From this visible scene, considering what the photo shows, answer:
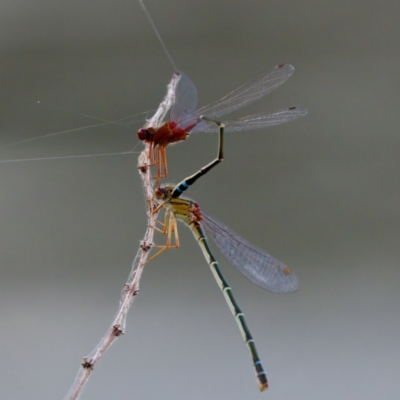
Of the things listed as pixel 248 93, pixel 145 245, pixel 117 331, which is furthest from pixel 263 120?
pixel 117 331

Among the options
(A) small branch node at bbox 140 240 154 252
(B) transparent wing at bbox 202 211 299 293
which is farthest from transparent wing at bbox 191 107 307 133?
(A) small branch node at bbox 140 240 154 252

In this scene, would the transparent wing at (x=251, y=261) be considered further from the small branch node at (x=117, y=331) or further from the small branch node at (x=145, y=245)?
the small branch node at (x=117, y=331)

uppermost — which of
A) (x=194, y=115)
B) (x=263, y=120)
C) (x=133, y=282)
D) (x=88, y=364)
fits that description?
(x=263, y=120)

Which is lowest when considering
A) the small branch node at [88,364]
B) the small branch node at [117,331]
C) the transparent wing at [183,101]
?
the small branch node at [88,364]

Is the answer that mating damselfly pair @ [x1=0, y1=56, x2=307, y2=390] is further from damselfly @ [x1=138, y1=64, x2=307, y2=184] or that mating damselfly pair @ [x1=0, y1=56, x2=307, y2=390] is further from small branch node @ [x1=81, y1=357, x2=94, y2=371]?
small branch node @ [x1=81, y1=357, x2=94, y2=371]

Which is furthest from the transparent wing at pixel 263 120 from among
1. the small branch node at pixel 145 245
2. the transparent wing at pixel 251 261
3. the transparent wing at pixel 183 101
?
the small branch node at pixel 145 245

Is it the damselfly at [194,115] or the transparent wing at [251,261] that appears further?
the transparent wing at [251,261]

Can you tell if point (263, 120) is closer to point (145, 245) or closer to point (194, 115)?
point (194, 115)
